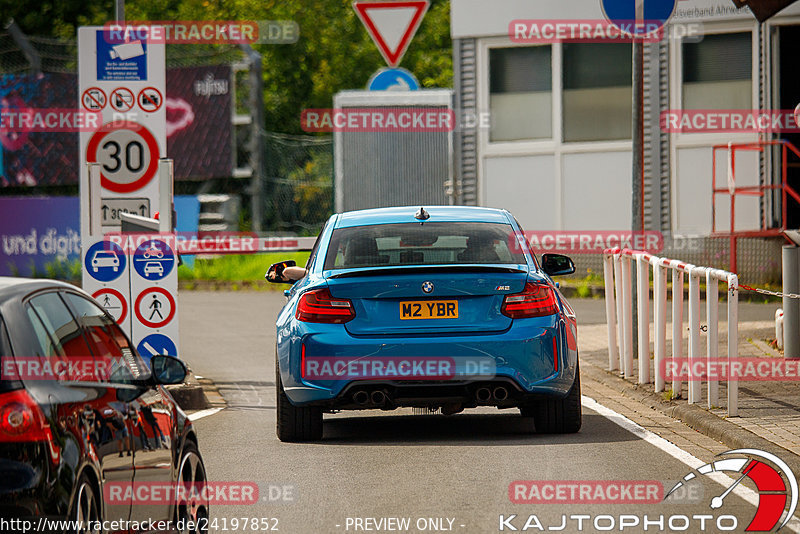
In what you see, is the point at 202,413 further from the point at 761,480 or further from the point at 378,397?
the point at 761,480

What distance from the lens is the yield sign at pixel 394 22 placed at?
2317cm

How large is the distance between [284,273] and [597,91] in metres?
14.4

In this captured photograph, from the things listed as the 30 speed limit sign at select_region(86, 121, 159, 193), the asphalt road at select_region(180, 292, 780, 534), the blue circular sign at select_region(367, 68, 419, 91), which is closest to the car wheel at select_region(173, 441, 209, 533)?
the asphalt road at select_region(180, 292, 780, 534)

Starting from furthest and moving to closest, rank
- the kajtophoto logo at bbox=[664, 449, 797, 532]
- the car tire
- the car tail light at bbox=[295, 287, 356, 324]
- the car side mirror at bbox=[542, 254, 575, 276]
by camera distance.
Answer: the car side mirror at bbox=[542, 254, 575, 276] → the car tire → the car tail light at bbox=[295, 287, 356, 324] → the kajtophoto logo at bbox=[664, 449, 797, 532]

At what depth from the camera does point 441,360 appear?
1014 centimetres

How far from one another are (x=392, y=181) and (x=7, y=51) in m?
15.4

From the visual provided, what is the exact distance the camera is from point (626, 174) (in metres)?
25.2

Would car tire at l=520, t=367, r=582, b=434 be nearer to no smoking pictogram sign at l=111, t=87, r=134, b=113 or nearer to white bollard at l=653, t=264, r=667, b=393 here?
white bollard at l=653, t=264, r=667, b=393

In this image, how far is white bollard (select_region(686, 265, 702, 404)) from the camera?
11.8 meters

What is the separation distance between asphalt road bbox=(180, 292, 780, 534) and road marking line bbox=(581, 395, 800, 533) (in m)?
0.06
